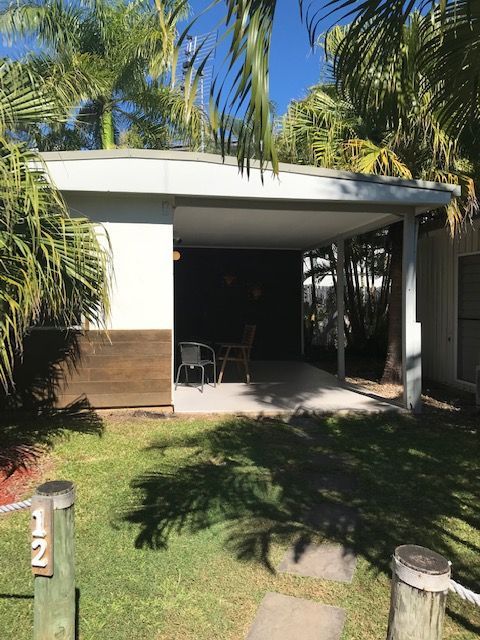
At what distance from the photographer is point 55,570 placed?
2209 millimetres

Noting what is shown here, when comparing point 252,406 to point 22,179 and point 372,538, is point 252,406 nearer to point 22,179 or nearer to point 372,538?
point 372,538

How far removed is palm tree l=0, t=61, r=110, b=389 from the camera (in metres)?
3.92

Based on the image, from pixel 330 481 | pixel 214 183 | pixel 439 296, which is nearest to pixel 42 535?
pixel 330 481

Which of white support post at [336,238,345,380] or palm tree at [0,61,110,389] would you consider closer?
palm tree at [0,61,110,389]

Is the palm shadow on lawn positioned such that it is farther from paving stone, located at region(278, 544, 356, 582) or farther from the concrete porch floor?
the concrete porch floor

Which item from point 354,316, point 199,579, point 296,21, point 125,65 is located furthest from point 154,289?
point 125,65

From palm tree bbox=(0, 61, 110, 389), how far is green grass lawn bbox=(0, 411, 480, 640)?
1.45 metres

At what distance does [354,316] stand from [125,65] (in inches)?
354

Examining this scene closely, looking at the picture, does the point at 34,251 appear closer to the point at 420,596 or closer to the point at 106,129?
the point at 420,596

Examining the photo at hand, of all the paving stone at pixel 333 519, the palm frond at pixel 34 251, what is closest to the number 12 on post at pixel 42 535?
the palm frond at pixel 34 251

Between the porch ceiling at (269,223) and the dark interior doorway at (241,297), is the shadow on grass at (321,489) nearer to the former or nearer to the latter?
the porch ceiling at (269,223)

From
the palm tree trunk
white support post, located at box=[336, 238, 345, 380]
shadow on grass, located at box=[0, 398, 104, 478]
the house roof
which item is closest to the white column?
white support post, located at box=[336, 238, 345, 380]

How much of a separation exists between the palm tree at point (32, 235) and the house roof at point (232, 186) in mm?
1420

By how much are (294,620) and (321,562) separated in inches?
24.7
